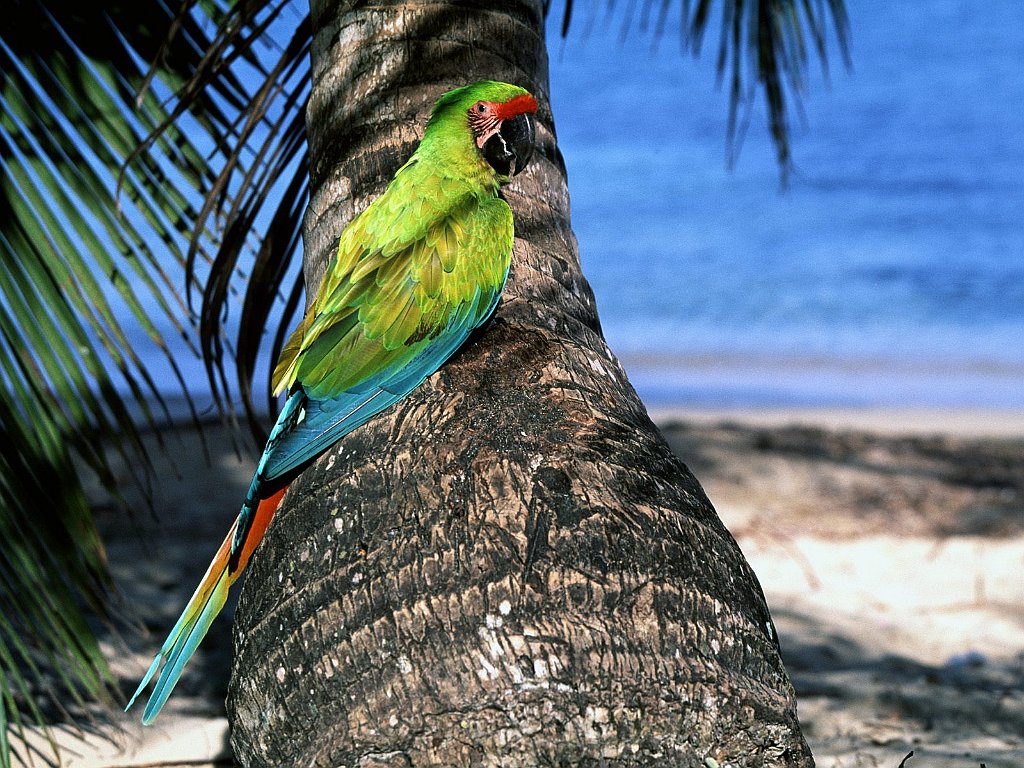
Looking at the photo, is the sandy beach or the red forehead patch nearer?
the red forehead patch

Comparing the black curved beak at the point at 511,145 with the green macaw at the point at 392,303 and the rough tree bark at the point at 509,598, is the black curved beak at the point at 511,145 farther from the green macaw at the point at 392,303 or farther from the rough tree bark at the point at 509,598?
the rough tree bark at the point at 509,598

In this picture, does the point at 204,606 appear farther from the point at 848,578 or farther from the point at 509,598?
the point at 848,578

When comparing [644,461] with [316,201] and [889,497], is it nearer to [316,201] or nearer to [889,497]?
[316,201]

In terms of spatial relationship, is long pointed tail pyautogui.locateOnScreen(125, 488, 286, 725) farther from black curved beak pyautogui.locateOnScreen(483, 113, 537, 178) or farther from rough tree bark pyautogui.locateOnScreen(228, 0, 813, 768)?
black curved beak pyautogui.locateOnScreen(483, 113, 537, 178)

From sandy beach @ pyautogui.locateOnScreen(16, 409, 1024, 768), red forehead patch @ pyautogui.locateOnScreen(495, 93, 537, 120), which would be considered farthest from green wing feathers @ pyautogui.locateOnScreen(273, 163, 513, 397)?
sandy beach @ pyautogui.locateOnScreen(16, 409, 1024, 768)

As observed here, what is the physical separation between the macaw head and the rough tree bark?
323 mm

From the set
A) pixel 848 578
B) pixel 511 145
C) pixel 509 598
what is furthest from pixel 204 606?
pixel 848 578

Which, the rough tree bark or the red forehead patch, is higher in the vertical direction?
the red forehead patch

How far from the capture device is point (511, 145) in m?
1.75

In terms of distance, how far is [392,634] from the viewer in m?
1.27

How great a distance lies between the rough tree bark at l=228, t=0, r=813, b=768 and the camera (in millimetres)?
1229

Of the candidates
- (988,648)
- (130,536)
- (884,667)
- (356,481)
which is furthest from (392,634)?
(130,536)

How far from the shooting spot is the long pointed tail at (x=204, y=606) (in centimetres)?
151

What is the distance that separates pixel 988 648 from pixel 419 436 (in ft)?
8.53
